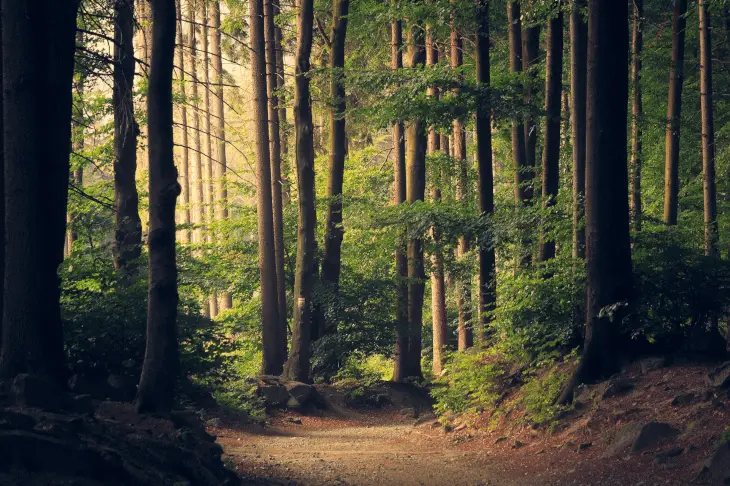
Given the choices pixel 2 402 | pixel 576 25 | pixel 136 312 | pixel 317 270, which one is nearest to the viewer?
pixel 2 402

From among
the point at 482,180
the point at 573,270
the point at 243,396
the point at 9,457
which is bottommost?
the point at 243,396

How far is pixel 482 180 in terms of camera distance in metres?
17.6

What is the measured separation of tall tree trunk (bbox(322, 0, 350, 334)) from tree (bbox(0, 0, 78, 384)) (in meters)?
12.4

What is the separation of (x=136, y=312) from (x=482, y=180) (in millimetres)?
9490

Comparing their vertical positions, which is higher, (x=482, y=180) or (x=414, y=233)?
(x=482, y=180)

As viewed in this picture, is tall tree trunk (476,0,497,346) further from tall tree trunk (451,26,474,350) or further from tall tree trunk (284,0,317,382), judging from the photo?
tall tree trunk (284,0,317,382)

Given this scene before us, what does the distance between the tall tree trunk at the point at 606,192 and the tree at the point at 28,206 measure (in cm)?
713

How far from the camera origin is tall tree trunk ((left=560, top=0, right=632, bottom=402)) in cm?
1073

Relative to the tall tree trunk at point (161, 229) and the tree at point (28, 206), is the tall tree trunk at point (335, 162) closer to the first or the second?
the tall tree trunk at point (161, 229)

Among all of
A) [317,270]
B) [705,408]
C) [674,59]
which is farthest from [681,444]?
[317,270]

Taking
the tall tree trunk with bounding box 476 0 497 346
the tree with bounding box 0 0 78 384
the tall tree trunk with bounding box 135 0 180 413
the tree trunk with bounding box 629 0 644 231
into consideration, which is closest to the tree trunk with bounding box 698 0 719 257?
the tree trunk with bounding box 629 0 644 231

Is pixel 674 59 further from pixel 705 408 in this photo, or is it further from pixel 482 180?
pixel 705 408

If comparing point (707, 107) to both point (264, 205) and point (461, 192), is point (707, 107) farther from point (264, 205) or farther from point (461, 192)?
point (264, 205)

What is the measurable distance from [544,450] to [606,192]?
3713mm
